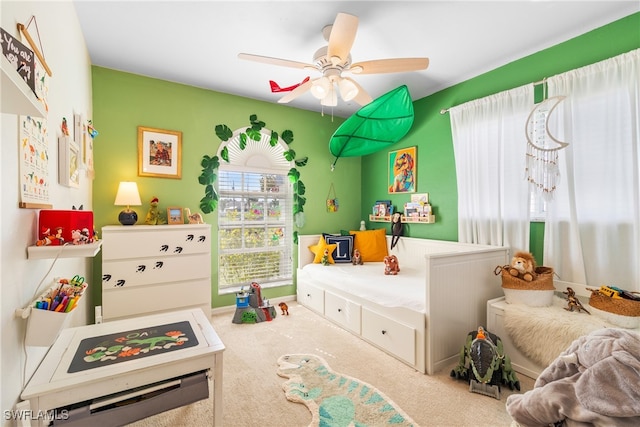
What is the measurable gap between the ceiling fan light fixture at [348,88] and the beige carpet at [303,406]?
2128mm

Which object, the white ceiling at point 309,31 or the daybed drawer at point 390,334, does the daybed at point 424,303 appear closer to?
the daybed drawer at point 390,334

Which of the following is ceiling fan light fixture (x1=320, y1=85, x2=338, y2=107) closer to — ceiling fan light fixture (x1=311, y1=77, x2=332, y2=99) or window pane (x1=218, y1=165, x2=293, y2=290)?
ceiling fan light fixture (x1=311, y1=77, x2=332, y2=99)

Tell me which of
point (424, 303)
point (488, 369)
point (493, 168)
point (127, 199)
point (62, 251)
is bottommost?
point (488, 369)

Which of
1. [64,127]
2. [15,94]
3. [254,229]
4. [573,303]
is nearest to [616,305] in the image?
[573,303]

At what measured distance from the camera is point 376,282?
278 centimetres

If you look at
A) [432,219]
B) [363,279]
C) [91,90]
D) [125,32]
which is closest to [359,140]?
[432,219]

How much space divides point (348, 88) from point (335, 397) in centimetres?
220

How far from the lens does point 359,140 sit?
3.59m

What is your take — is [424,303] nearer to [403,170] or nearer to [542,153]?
[542,153]

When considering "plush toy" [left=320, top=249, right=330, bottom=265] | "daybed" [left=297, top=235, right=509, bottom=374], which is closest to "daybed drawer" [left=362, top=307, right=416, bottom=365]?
"daybed" [left=297, top=235, right=509, bottom=374]

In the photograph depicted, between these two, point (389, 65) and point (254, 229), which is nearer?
point (389, 65)

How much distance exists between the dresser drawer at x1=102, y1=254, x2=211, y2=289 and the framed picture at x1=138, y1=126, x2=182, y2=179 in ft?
3.15

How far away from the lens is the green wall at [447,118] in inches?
84.4

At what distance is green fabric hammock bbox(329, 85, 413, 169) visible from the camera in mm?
2975
